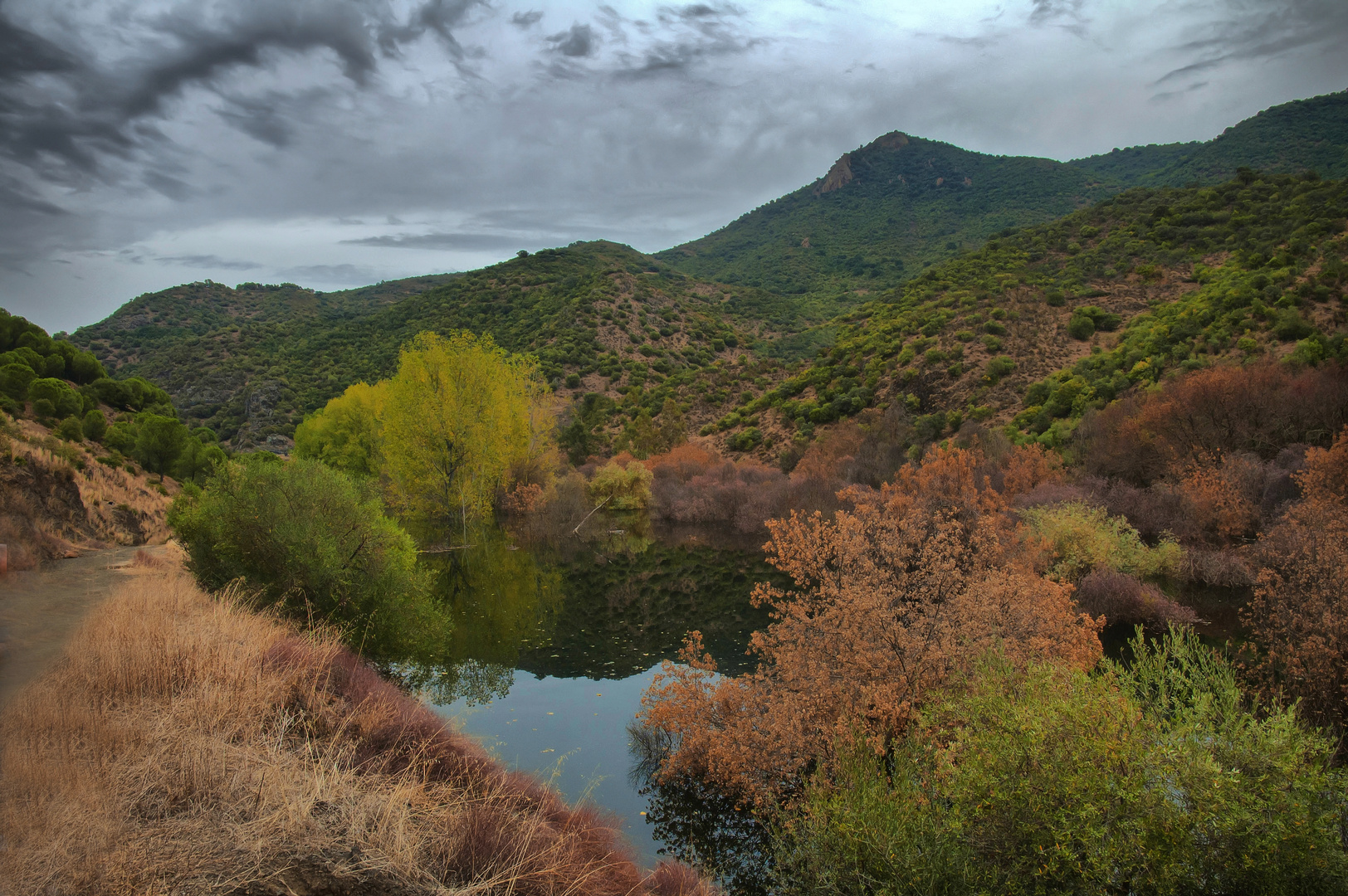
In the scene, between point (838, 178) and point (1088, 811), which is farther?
point (838, 178)

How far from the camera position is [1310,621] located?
972cm

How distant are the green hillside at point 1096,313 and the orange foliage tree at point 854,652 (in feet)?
71.4

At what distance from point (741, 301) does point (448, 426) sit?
200 feet

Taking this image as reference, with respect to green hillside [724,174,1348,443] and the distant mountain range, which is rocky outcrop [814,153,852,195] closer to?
the distant mountain range

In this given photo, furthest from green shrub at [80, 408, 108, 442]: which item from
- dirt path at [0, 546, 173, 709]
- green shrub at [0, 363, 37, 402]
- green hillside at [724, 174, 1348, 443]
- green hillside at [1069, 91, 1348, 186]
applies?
green hillside at [1069, 91, 1348, 186]

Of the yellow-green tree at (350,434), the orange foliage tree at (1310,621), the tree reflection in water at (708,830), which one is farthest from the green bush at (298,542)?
the yellow-green tree at (350,434)

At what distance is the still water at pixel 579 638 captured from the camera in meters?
11.3

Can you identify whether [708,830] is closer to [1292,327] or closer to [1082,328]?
[1292,327]

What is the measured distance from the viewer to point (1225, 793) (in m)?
5.02

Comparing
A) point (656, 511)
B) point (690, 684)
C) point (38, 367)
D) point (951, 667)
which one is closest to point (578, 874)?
point (690, 684)

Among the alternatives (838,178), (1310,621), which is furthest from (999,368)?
(838,178)

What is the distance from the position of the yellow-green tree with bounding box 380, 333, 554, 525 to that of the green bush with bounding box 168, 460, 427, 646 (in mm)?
15643

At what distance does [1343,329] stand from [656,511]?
32119mm

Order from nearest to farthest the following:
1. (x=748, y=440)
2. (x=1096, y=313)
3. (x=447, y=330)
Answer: (x=1096, y=313) → (x=748, y=440) → (x=447, y=330)
